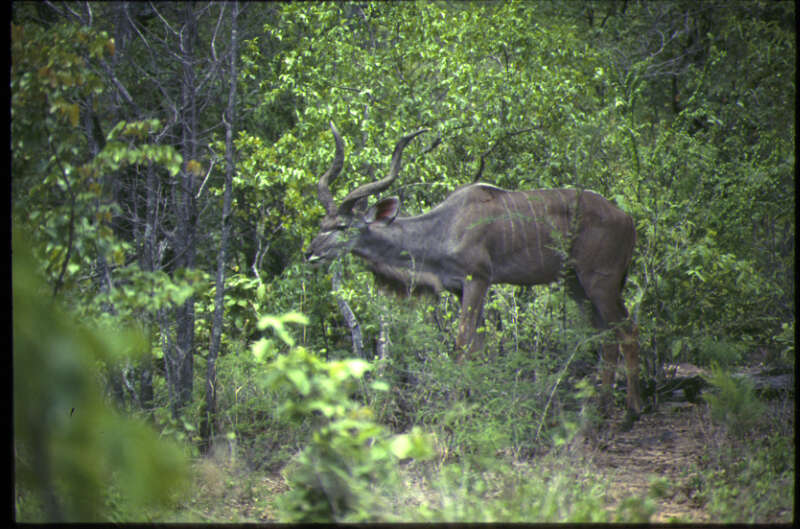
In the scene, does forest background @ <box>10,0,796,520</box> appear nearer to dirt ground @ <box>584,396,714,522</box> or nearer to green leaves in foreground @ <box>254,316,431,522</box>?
green leaves in foreground @ <box>254,316,431,522</box>

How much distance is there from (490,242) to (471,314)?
620 millimetres

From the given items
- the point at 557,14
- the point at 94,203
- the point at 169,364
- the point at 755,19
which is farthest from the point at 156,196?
the point at 557,14

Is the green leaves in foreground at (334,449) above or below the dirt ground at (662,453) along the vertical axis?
above

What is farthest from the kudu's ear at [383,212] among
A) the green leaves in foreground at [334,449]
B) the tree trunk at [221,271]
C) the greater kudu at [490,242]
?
the green leaves in foreground at [334,449]

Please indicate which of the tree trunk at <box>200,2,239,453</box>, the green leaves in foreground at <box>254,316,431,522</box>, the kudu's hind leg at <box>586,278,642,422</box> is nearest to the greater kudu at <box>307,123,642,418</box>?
the kudu's hind leg at <box>586,278,642,422</box>

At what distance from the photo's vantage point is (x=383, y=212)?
6.19m

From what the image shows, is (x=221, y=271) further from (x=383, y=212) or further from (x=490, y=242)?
(x=490, y=242)

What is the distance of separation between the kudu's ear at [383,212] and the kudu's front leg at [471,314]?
2.75 ft

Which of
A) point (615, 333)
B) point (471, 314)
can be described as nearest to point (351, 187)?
point (471, 314)

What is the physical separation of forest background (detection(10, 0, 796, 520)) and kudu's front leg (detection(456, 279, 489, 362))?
0.20 m

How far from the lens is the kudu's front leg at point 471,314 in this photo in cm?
575

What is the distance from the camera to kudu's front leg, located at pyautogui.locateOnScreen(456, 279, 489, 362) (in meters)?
5.75

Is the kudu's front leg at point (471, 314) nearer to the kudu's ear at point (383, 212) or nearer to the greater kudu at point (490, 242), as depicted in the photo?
the greater kudu at point (490, 242)

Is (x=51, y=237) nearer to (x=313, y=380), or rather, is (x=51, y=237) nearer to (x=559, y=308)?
(x=313, y=380)
